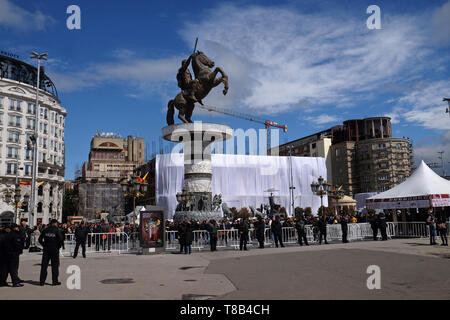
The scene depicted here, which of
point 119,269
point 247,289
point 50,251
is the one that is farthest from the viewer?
point 119,269

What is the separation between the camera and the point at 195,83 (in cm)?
2780

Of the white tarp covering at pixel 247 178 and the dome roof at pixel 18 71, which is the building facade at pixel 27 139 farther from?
the white tarp covering at pixel 247 178

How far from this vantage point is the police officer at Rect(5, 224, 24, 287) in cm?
968

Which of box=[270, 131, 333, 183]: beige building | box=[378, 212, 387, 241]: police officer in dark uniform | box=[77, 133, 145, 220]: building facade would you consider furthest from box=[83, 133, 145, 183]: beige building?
box=[378, 212, 387, 241]: police officer in dark uniform

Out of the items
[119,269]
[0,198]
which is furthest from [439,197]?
[0,198]

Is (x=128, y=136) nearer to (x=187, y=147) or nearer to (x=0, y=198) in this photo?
(x=0, y=198)

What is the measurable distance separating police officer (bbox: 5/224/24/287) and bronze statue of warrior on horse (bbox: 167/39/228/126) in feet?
61.4

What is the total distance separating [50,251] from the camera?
10.1m

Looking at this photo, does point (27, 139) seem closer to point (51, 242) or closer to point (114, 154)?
point (114, 154)

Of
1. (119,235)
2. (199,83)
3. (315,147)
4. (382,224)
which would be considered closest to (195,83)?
(199,83)

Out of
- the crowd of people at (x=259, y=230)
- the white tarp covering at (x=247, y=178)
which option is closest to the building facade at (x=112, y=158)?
the white tarp covering at (x=247, y=178)
